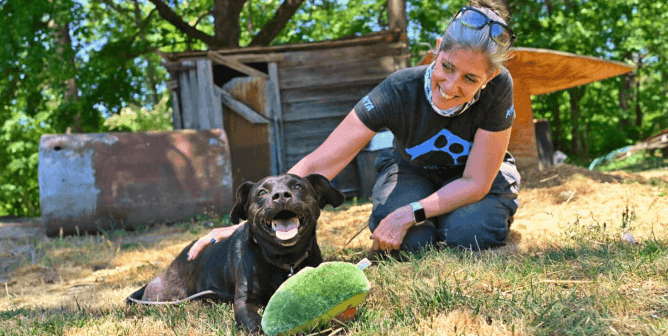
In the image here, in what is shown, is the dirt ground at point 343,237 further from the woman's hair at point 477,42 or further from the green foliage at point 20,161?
the green foliage at point 20,161

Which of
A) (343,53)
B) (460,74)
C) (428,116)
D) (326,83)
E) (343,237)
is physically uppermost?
(343,53)

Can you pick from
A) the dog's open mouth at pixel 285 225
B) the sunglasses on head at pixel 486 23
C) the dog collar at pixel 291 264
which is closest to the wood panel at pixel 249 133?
the sunglasses on head at pixel 486 23

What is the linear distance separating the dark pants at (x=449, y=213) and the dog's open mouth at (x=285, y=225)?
1351mm

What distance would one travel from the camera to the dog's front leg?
2370mm

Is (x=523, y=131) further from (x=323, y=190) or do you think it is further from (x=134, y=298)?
(x=134, y=298)

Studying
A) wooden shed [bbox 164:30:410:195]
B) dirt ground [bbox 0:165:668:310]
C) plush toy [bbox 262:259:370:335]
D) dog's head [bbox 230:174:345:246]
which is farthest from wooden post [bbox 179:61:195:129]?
plush toy [bbox 262:259:370:335]

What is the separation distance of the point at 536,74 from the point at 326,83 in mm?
3968

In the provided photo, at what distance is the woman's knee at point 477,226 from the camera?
370 cm

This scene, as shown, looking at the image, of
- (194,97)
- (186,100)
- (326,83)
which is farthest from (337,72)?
(186,100)

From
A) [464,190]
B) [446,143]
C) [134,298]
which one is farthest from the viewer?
[446,143]

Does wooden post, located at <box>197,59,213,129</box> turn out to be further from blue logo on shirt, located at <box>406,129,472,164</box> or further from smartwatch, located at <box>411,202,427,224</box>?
smartwatch, located at <box>411,202,427,224</box>

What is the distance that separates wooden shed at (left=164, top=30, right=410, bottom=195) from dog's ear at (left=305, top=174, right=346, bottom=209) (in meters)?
6.79

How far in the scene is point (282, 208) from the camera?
8.11 ft

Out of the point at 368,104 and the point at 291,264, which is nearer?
the point at 291,264
